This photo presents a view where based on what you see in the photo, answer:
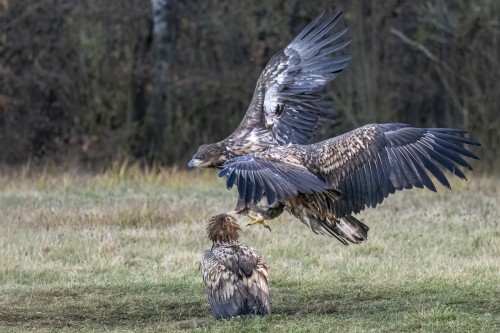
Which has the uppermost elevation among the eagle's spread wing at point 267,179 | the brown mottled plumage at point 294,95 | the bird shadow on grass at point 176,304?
the brown mottled plumage at point 294,95

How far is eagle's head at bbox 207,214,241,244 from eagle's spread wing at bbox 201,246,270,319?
0.38m

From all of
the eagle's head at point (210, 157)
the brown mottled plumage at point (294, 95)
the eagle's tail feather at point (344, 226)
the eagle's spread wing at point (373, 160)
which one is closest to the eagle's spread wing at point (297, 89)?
the brown mottled plumage at point (294, 95)

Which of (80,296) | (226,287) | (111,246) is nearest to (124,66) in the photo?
(111,246)

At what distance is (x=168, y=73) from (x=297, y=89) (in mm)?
11443

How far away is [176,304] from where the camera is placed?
28.3 ft

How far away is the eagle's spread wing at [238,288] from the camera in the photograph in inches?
304

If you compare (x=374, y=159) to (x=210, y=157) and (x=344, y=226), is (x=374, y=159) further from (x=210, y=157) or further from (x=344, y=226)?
(x=210, y=157)

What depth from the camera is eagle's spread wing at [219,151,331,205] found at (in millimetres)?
7723

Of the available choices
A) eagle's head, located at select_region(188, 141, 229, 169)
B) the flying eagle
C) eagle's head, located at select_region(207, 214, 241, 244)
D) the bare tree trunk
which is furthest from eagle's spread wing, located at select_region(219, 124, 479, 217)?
the bare tree trunk

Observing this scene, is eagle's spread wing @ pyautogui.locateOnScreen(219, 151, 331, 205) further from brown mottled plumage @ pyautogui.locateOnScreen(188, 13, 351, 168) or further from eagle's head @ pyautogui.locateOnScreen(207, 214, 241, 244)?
brown mottled plumage @ pyautogui.locateOnScreen(188, 13, 351, 168)

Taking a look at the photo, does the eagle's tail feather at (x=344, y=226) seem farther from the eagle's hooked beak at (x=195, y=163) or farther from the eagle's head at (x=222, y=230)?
the eagle's hooked beak at (x=195, y=163)

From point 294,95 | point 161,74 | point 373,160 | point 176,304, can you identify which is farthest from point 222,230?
point 161,74

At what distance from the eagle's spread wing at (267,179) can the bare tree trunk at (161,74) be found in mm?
13612

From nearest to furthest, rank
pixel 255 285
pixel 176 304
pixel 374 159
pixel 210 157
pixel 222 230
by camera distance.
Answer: pixel 255 285, pixel 222 230, pixel 374 159, pixel 176 304, pixel 210 157
